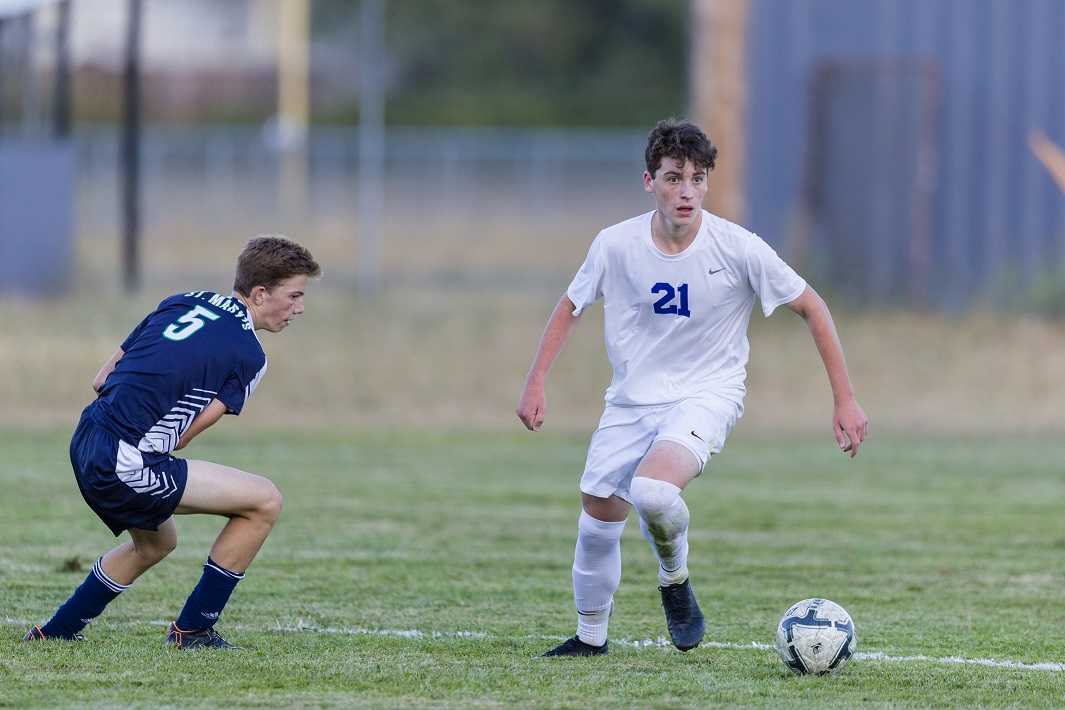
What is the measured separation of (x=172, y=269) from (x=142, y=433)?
22711 mm

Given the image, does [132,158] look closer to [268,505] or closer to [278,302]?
Result: [278,302]

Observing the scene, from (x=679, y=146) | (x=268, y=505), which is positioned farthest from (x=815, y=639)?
(x=268, y=505)

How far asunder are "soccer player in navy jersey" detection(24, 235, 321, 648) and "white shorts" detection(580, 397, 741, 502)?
1153 mm

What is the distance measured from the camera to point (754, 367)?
1741cm

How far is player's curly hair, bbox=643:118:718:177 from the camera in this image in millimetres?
5930

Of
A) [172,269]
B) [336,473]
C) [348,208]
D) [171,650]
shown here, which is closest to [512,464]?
[336,473]

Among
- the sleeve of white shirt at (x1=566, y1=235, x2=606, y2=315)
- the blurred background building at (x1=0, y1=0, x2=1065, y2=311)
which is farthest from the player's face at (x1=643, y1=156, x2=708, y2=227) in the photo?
the blurred background building at (x1=0, y1=0, x2=1065, y2=311)

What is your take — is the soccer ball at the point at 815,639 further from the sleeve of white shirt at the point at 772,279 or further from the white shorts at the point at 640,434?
the sleeve of white shirt at the point at 772,279

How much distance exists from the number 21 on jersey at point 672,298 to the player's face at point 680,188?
0.24 meters

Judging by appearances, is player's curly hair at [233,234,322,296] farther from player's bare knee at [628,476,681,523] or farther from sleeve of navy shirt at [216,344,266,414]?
player's bare knee at [628,476,681,523]

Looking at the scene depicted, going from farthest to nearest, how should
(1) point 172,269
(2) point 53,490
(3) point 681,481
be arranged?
(1) point 172,269 < (2) point 53,490 < (3) point 681,481

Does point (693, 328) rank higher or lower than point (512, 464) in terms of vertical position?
higher

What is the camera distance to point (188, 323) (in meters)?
5.83

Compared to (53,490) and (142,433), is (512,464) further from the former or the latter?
(142,433)
